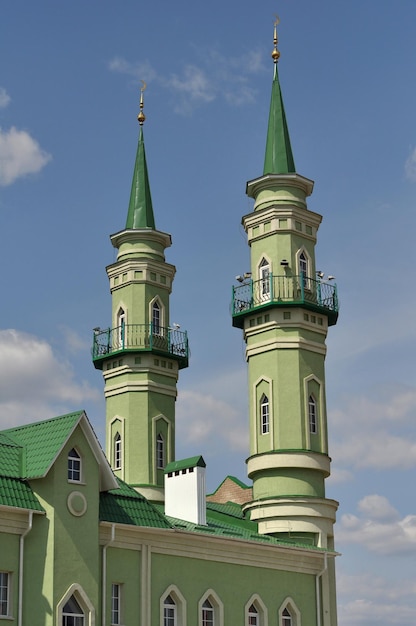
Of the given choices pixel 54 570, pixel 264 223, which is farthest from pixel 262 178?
pixel 54 570

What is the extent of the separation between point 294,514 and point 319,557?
6.14ft

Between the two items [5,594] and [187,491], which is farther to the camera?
[187,491]

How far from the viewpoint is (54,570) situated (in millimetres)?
28766

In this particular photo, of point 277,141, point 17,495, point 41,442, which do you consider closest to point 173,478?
point 41,442

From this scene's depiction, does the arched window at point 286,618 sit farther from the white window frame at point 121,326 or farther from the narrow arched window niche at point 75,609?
the white window frame at point 121,326

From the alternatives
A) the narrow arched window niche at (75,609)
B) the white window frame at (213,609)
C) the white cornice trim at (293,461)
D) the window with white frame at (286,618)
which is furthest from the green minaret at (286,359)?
the narrow arched window niche at (75,609)

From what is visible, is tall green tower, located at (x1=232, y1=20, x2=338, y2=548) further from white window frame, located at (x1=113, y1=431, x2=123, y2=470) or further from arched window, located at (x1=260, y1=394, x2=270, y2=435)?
white window frame, located at (x1=113, y1=431, x2=123, y2=470)

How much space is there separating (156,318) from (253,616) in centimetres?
1611

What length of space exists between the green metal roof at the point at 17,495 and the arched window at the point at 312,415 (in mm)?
13931

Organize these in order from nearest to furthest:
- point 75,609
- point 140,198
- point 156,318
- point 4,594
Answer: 1. point 4,594
2. point 75,609
3. point 156,318
4. point 140,198

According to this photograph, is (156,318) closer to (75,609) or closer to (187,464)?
(187,464)

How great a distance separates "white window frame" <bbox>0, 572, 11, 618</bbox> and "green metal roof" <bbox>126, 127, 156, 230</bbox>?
23.6 meters

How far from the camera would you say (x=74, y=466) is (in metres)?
30.4

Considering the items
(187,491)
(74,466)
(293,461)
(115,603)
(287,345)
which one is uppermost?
(287,345)
